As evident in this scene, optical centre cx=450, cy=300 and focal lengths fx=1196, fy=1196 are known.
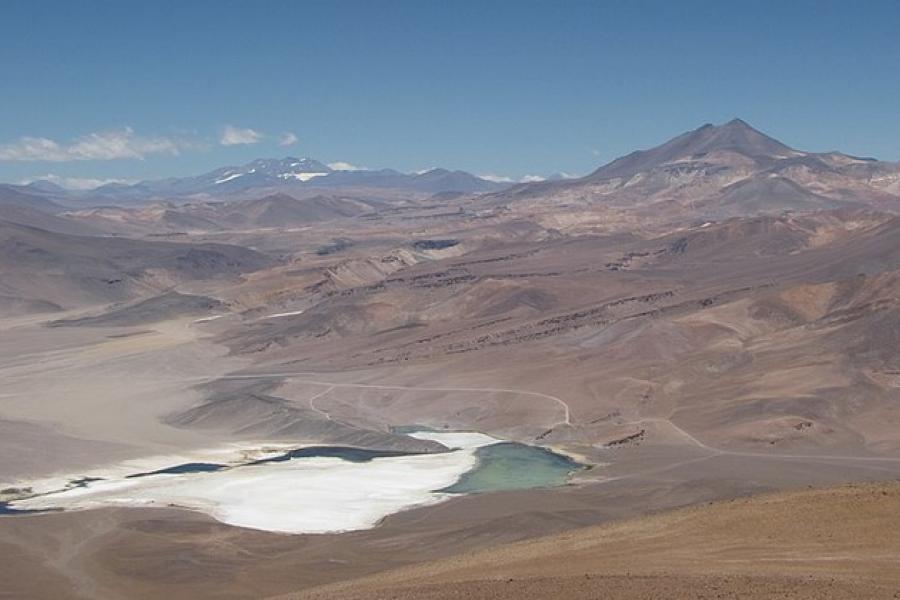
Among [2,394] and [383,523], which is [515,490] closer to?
[383,523]

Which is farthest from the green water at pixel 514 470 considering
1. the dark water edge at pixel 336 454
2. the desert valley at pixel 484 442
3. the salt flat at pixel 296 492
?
the dark water edge at pixel 336 454

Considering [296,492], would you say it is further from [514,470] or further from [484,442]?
[484,442]

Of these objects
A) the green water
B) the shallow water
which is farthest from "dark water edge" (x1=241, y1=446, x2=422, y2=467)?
the green water

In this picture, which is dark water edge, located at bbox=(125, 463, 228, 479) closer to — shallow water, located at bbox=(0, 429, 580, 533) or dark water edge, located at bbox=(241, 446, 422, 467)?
shallow water, located at bbox=(0, 429, 580, 533)

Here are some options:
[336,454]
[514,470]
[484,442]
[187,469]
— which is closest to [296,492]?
[187,469]

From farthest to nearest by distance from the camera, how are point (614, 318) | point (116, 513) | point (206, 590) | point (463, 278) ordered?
point (463, 278) < point (614, 318) < point (116, 513) < point (206, 590)

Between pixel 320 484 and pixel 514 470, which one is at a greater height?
pixel 320 484

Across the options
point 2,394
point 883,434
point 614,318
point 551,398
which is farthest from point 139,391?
point 883,434

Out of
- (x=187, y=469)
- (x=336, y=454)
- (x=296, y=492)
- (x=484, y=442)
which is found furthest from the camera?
(x=484, y=442)

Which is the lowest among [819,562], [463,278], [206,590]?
[206,590]
